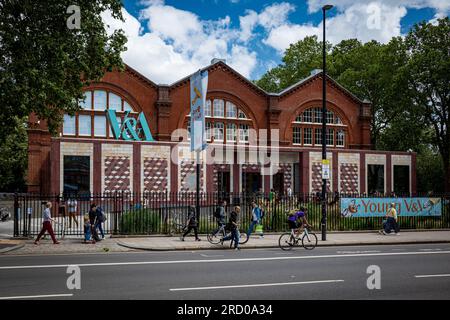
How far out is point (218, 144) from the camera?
134 ft

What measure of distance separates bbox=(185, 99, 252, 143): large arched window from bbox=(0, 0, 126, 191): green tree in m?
23.6

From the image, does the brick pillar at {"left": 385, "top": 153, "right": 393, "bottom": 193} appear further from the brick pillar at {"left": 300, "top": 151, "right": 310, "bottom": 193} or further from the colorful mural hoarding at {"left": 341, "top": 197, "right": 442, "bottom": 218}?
the colorful mural hoarding at {"left": 341, "top": 197, "right": 442, "bottom": 218}

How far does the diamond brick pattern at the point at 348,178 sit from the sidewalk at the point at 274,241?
61.5 ft

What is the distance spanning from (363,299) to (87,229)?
1361 cm

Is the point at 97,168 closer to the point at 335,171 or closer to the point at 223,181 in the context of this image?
the point at 223,181

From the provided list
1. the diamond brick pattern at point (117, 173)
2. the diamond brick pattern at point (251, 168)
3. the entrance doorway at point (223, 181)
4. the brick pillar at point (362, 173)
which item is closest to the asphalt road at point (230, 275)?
the diamond brick pattern at point (117, 173)

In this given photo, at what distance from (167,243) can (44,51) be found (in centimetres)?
935

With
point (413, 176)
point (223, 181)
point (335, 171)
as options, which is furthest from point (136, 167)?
point (413, 176)

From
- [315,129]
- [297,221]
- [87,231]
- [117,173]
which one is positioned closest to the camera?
[297,221]

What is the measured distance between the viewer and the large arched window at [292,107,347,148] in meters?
48.6

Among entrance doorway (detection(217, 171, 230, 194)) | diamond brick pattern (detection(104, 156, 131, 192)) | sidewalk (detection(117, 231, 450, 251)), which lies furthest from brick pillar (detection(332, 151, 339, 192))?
diamond brick pattern (detection(104, 156, 131, 192))
